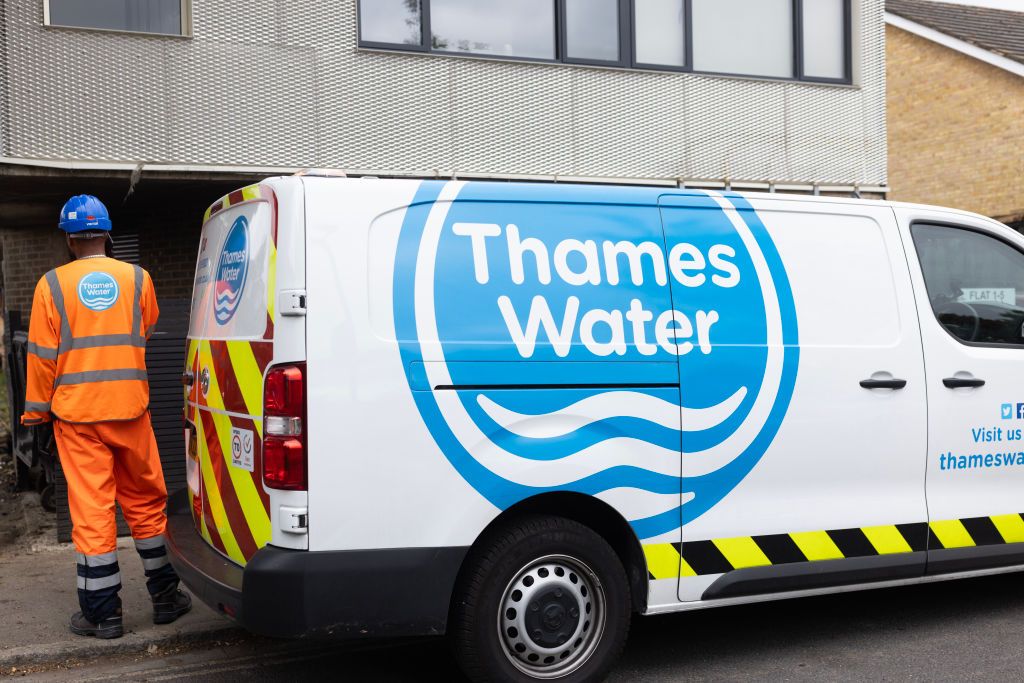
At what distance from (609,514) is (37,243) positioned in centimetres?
856

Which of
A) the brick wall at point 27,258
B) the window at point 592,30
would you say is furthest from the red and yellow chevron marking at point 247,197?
the brick wall at point 27,258

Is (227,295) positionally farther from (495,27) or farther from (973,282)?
(495,27)

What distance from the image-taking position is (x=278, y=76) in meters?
8.90

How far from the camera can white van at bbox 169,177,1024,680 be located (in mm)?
3951

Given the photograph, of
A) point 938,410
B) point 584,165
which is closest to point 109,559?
point 938,410

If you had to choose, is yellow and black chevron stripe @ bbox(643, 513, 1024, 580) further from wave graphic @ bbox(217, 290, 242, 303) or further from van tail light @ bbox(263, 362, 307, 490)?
wave graphic @ bbox(217, 290, 242, 303)

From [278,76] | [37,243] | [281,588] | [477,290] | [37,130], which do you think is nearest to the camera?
[281,588]

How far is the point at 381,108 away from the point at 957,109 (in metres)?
13.2

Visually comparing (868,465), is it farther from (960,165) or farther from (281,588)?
(960,165)

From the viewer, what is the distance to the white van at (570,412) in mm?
3951

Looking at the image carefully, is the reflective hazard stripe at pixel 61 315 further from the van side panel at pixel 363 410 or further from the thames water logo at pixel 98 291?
the van side panel at pixel 363 410

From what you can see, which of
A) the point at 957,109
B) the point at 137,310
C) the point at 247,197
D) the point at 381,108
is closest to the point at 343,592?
the point at 247,197

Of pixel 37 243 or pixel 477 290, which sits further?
pixel 37 243

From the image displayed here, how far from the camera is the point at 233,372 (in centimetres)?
430
